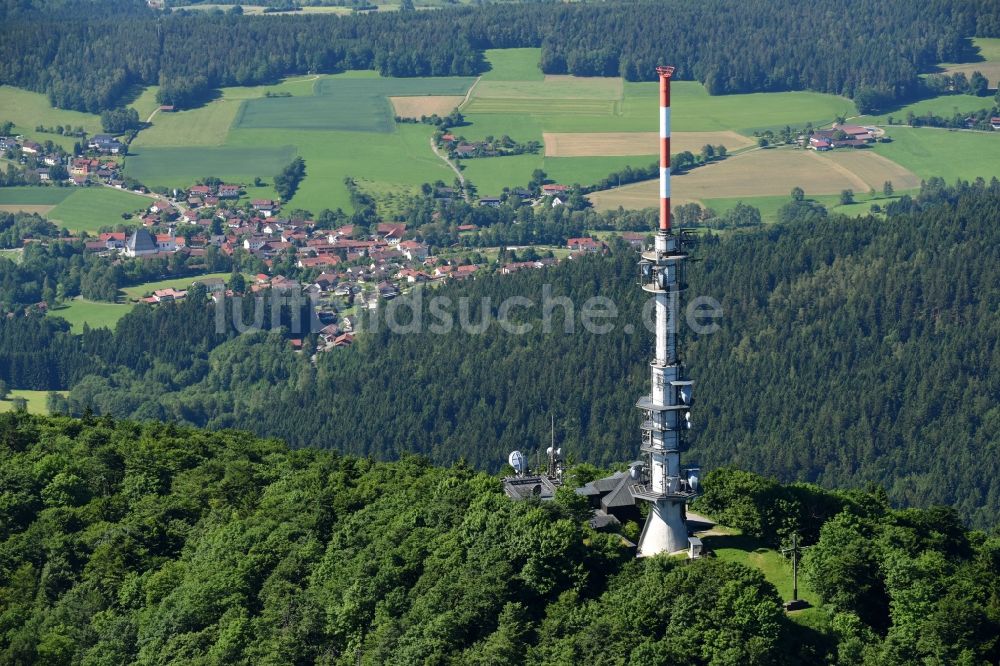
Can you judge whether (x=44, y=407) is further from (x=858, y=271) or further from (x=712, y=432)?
(x=858, y=271)

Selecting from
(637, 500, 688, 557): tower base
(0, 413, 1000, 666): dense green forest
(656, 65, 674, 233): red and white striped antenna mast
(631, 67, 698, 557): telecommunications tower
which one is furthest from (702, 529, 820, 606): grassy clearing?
(656, 65, 674, 233): red and white striped antenna mast

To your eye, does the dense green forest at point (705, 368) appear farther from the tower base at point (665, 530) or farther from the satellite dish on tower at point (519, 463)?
the tower base at point (665, 530)

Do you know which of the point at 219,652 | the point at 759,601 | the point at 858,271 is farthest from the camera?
the point at 858,271

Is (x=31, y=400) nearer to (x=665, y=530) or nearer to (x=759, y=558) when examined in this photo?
(x=665, y=530)

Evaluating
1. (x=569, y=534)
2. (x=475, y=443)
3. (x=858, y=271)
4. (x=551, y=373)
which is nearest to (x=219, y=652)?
(x=569, y=534)

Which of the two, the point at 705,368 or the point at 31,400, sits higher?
the point at 705,368

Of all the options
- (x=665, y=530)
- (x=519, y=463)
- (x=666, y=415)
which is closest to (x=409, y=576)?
(x=519, y=463)
